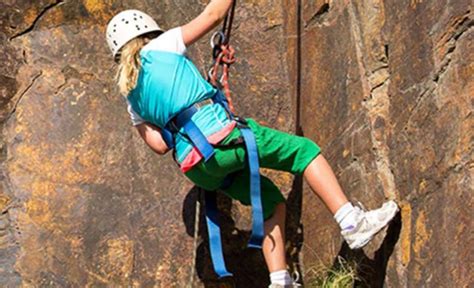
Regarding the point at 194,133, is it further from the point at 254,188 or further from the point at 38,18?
the point at 38,18

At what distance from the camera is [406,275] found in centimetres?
399

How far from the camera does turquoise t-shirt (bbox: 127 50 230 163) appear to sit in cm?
432

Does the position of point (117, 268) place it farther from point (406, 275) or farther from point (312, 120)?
point (406, 275)

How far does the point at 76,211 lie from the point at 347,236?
1779mm

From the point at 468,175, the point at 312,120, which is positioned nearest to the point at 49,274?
the point at 312,120

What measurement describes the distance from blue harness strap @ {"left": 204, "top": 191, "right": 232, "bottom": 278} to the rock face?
1.10 feet

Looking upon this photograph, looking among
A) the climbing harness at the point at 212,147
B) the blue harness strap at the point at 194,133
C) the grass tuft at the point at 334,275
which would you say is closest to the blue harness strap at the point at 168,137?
the climbing harness at the point at 212,147

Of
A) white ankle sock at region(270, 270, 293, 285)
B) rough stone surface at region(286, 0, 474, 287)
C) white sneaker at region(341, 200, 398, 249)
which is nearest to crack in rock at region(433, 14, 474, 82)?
rough stone surface at region(286, 0, 474, 287)

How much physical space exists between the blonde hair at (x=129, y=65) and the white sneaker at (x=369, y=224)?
1.21 metres

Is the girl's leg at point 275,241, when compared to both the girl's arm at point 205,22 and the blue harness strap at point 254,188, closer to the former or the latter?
the blue harness strap at point 254,188

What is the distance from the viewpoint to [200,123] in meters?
4.30

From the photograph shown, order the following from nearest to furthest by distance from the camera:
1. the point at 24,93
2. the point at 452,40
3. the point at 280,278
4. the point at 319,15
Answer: the point at 452,40
the point at 280,278
the point at 319,15
the point at 24,93

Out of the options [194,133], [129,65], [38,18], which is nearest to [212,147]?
[194,133]

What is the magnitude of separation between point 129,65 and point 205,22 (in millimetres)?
447
